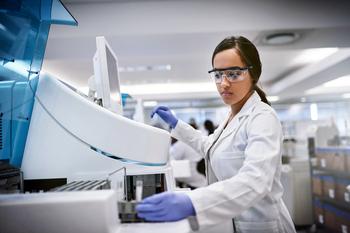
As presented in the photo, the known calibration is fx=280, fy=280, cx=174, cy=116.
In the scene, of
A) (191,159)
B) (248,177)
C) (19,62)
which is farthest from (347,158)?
(19,62)

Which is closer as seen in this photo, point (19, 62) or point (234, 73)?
point (19, 62)

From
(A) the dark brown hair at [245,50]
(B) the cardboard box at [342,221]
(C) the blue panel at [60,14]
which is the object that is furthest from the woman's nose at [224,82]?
(B) the cardboard box at [342,221]

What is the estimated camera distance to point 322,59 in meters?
4.91

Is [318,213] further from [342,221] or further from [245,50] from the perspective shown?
[245,50]

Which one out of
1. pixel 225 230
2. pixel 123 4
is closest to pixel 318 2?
pixel 123 4

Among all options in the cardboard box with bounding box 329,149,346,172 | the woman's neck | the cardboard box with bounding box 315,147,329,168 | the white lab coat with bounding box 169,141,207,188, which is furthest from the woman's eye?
the cardboard box with bounding box 315,147,329,168

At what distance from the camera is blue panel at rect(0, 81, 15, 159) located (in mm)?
846

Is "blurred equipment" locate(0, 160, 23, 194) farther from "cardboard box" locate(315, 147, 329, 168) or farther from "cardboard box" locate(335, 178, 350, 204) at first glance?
"cardboard box" locate(315, 147, 329, 168)

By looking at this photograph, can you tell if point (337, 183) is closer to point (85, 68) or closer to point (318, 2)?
point (318, 2)

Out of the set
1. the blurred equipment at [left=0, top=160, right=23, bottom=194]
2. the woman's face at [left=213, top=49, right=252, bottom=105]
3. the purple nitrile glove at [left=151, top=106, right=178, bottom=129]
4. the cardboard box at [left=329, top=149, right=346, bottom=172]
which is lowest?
the cardboard box at [left=329, top=149, right=346, bottom=172]

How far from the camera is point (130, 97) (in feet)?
9.73

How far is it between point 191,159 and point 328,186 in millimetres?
1720

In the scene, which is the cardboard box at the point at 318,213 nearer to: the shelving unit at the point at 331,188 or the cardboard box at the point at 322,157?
the shelving unit at the point at 331,188

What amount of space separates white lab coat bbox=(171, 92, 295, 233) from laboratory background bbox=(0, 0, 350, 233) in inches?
3.8
